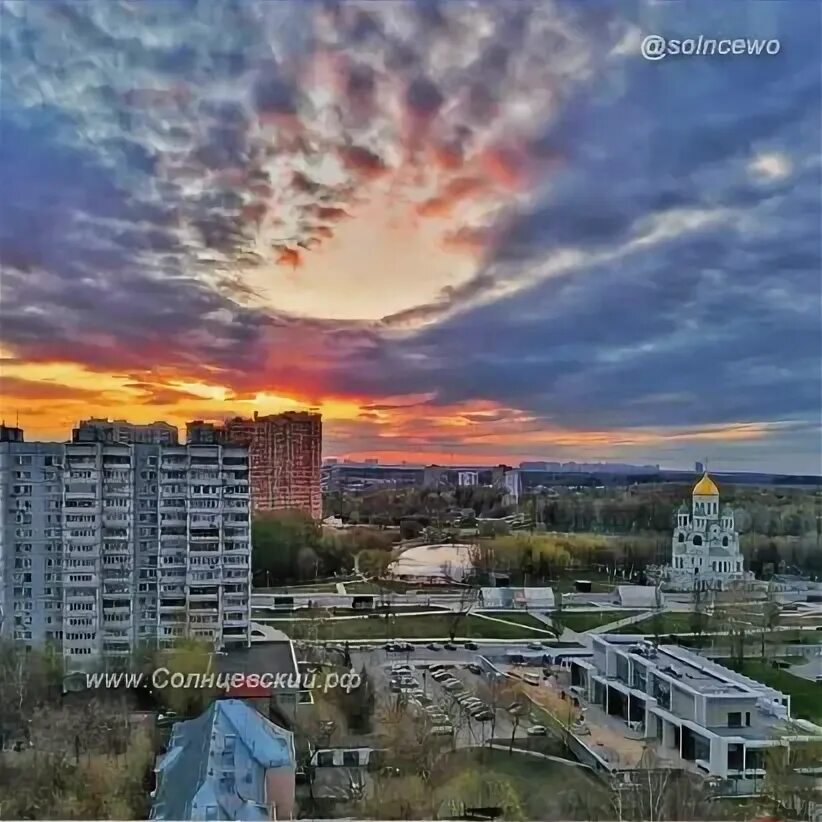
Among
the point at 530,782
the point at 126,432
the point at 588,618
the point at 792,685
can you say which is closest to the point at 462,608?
the point at 588,618

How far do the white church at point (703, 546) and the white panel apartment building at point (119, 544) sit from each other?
983mm

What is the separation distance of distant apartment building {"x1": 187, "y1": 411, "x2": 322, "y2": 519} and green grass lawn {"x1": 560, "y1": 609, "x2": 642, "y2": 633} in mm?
618

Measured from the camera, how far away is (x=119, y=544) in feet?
5.91

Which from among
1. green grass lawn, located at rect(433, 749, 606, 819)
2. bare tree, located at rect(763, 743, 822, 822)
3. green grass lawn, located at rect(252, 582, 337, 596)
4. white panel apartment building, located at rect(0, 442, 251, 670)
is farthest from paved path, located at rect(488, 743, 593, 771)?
white panel apartment building, located at rect(0, 442, 251, 670)

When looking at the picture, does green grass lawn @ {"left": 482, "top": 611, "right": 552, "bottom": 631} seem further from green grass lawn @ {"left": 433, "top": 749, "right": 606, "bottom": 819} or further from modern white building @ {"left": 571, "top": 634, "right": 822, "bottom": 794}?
green grass lawn @ {"left": 433, "top": 749, "right": 606, "bottom": 819}

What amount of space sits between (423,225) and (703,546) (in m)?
0.97

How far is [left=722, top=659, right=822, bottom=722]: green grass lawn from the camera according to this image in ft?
5.82

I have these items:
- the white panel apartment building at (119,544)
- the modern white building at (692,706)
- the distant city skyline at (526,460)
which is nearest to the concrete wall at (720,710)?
the modern white building at (692,706)

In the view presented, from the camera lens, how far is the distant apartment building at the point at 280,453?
1.79 m

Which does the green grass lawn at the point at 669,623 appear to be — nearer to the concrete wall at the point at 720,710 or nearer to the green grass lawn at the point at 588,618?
the green grass lawn at the point at 588,618

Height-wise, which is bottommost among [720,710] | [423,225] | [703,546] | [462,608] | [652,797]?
[652,797]

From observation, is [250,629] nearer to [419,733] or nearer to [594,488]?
[419,733]

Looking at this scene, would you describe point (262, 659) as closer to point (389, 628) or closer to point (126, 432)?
point (389, 628)

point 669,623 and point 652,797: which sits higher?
point 669,623
